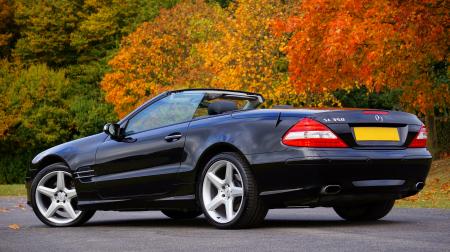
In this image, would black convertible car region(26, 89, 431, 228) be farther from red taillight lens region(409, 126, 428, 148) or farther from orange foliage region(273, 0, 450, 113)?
orange foliage region(273, 0, 450, 113)

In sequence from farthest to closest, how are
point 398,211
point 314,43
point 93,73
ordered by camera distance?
point 93,73, point 314,43, point 398,211

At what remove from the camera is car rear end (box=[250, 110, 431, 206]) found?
888cm

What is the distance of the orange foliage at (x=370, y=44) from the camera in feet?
70.6

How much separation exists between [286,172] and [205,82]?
3471cm

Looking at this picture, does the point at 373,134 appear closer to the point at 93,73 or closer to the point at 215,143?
the point at 215,143

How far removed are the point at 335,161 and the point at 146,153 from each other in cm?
224

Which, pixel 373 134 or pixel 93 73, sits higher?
pixel 373 134

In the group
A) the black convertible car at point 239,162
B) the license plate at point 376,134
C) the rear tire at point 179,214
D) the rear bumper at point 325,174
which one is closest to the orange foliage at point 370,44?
the rear tire at point 179,214

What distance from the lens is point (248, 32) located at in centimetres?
3981

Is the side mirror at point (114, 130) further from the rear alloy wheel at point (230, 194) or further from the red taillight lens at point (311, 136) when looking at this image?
the red taillight lens at point (311, 136)

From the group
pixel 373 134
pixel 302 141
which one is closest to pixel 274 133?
pixel 302 141

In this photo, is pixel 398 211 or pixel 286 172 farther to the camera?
pixel 398 211

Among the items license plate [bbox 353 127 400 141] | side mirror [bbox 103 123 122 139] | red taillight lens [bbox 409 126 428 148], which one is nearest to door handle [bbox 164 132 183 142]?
side mirror [bbox 103 123 122 139]

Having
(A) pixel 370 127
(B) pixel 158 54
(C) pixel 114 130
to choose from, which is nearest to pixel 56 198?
(C) pixel 114 130
